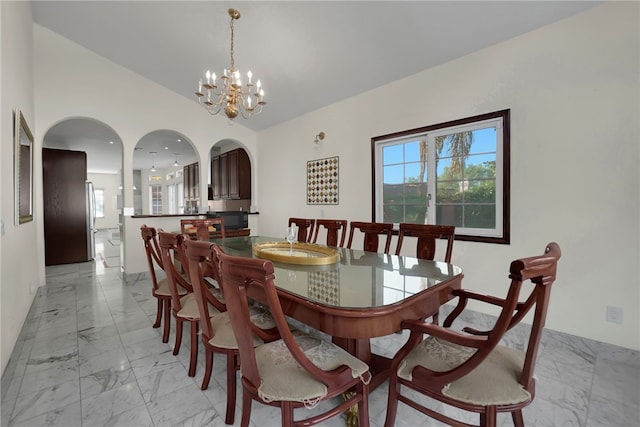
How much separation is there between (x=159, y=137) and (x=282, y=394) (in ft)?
22.2

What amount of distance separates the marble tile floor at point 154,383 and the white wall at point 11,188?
0.26 m

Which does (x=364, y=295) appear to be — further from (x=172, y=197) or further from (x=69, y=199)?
(x=172, y=197)

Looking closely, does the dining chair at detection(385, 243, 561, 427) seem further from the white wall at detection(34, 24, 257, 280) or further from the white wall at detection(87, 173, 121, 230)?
the white wall at detection(87, 173, 121, 230)

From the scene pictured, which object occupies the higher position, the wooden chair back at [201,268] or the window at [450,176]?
the window at [450,176]

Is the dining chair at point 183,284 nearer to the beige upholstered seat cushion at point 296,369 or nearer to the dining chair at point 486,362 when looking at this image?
the beige upholstered seat cushion at point 296,369

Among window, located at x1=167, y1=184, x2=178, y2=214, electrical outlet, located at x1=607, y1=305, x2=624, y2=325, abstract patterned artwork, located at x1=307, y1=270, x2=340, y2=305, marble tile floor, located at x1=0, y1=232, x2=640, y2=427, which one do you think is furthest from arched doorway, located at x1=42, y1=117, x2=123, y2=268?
electrical outlet, located at x1=607, y1=305, x2=624, y2=325

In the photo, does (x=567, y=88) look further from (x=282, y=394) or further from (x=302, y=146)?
(x=302, y=146)


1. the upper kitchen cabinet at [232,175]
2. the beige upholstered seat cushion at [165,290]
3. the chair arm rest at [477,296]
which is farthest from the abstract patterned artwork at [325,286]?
the upper kitchen cabinet at [232,175]

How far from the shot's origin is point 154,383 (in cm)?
187

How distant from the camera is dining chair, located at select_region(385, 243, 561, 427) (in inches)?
38.0

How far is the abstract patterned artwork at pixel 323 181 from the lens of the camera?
405cm

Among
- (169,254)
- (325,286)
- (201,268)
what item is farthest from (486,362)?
(169,254)

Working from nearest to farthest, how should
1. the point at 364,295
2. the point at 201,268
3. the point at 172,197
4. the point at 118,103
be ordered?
the point at 364,295 → the point at 201,268 → the point at 118,103 → the point at 172,197

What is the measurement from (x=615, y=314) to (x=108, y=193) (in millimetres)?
14763
